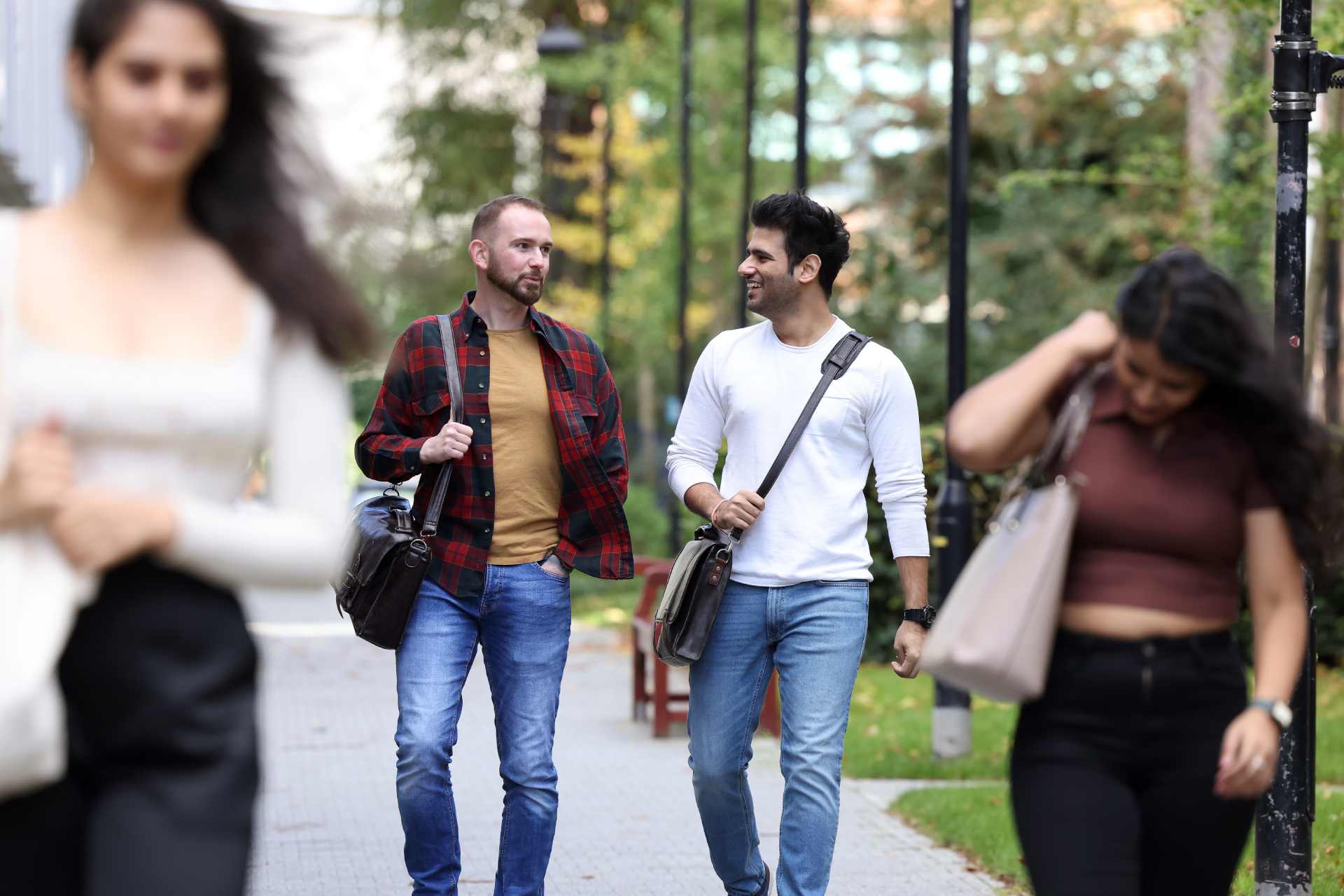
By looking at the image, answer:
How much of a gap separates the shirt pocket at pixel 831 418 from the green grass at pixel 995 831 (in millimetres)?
2080

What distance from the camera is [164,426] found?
2.65 meters

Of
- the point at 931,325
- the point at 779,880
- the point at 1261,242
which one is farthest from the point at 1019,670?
the point at 931,325

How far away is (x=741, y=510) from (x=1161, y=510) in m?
1.95

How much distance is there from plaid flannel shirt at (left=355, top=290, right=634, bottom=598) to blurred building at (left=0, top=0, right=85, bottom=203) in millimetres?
18011

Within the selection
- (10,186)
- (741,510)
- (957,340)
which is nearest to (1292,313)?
(741,510)

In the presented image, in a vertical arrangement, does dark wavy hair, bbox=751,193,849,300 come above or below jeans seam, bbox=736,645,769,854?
above

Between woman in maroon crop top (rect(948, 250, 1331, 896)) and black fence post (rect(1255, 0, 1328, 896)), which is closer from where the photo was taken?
woman in maroon crop top (rect(948, 250, 1331, 896))

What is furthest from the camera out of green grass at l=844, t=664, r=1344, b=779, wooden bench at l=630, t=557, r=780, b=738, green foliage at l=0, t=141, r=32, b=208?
green foliage at l=0, t=141, r=32, b=208

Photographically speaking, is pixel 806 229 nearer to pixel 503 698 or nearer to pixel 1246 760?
pixel 503 698

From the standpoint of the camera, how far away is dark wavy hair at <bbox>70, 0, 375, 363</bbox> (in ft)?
9.23

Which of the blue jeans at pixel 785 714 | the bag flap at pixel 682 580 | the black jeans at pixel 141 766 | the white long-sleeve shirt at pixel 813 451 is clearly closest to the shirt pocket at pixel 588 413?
the white long-sleeve shirt at pixel 813 451

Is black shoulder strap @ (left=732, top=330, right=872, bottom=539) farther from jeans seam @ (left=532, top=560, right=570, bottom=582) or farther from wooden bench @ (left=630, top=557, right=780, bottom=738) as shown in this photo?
wooden bench @ (left=630, top=557, right=780, bottom=738)

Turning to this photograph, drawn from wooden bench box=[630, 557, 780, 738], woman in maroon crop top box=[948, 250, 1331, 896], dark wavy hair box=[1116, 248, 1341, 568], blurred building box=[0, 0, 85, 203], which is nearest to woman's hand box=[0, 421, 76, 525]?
woman in maroon crop top box=[948, 250, 1331, 896]

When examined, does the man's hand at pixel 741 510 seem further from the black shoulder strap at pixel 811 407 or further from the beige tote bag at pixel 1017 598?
the beige tote bag at pixel 1017 598
